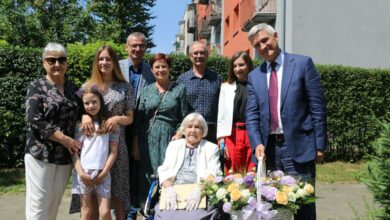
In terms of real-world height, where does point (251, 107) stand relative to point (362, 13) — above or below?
below

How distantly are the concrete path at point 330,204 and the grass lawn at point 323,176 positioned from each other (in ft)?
1.06

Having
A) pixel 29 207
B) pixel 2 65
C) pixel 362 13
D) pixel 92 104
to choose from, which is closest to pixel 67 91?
pixel 92 104

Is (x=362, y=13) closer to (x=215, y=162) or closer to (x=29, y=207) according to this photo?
(x=215, y=162)

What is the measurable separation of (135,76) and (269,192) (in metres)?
2.42

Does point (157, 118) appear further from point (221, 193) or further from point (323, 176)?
point (323, 176)

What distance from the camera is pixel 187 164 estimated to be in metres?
4.37

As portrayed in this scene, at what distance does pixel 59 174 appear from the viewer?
13.1ft

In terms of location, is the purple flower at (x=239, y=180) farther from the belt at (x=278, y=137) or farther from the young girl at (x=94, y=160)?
the young girl at (x=94, y=160)

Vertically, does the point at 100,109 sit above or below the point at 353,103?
below

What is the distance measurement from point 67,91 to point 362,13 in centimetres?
1173

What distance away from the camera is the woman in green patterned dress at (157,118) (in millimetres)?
4656

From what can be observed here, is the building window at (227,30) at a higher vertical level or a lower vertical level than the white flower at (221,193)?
higher

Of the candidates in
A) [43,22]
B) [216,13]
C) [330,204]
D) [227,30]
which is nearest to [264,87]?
[330,204]

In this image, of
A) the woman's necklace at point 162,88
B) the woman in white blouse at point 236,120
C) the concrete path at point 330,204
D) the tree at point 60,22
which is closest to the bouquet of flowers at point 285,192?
the woman in white blouse at point 236,120
